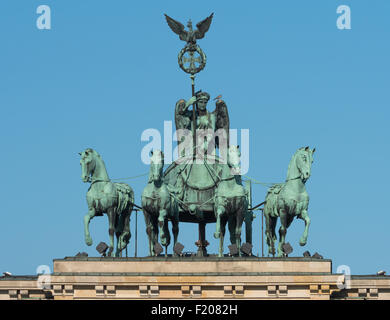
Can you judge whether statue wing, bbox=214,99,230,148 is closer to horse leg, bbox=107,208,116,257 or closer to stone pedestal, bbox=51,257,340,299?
horse leg, bbox=107,208,116,257

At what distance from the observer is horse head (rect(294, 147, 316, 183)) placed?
208 ft

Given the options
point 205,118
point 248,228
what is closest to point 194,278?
point 248,228

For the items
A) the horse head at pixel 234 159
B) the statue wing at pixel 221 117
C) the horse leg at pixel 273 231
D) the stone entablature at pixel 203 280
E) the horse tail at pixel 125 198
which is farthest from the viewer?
the statue wing at pixel 221 117

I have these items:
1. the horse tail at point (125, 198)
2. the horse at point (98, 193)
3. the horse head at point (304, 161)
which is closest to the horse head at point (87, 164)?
the horse at point (98, 193)

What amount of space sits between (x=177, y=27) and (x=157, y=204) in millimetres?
9961

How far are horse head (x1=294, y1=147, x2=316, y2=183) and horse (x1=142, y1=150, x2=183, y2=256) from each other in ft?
16.9

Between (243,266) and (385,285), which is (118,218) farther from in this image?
(385,285)

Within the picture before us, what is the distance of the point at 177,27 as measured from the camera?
230 feet

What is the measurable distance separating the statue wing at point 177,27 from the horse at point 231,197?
322 inches

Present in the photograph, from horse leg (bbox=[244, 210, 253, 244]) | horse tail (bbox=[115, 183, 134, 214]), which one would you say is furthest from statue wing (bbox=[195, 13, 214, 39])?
horse leg (bbox=[244, 210, 253, 244])

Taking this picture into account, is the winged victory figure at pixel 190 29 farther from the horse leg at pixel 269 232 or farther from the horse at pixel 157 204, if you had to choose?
the horse leg at pixel 269 232

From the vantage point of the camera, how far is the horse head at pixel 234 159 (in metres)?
63.4

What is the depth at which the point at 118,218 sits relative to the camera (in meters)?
65.6
